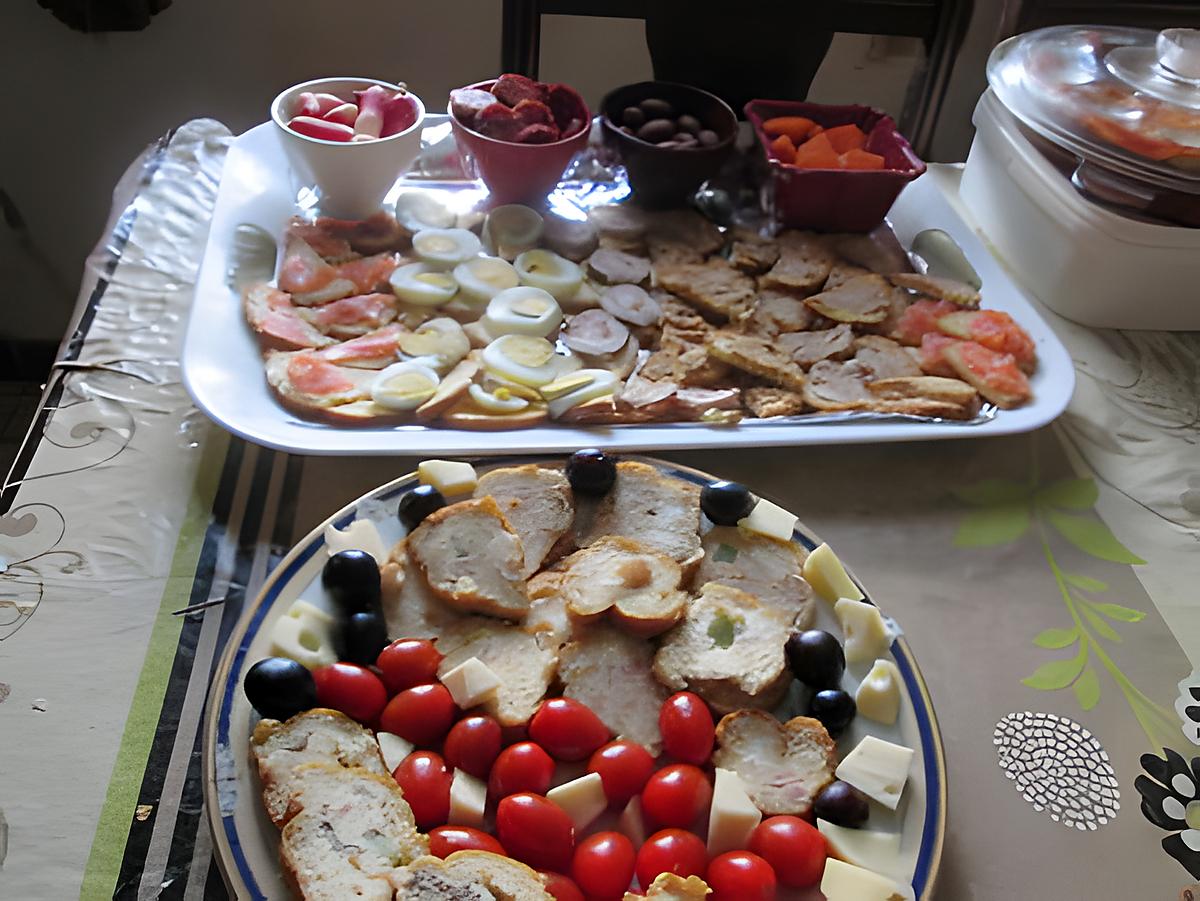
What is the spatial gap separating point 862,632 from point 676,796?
27cm

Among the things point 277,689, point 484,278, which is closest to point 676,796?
point 277,689

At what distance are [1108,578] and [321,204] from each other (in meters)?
1.32

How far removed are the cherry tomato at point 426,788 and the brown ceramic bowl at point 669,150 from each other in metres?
1.10

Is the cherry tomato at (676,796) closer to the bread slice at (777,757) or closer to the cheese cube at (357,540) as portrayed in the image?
the bread slice at (777,757)

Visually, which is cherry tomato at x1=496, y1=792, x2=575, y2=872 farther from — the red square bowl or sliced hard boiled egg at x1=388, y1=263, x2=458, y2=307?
the red square bowl

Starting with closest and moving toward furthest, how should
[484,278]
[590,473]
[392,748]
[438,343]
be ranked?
[392,748], [590,473], [438,343], [484,278]

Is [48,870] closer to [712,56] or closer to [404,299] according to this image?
[404,299]

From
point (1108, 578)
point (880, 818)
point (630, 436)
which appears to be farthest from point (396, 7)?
point (880, 818)

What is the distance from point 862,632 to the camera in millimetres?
971

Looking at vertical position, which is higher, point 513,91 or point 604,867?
point 513,91

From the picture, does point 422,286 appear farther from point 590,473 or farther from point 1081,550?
point 1081,550

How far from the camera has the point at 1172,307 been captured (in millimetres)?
1558

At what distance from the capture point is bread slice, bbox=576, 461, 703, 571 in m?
1.08

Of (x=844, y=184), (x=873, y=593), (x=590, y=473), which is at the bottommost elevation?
(x=873, y=593)
